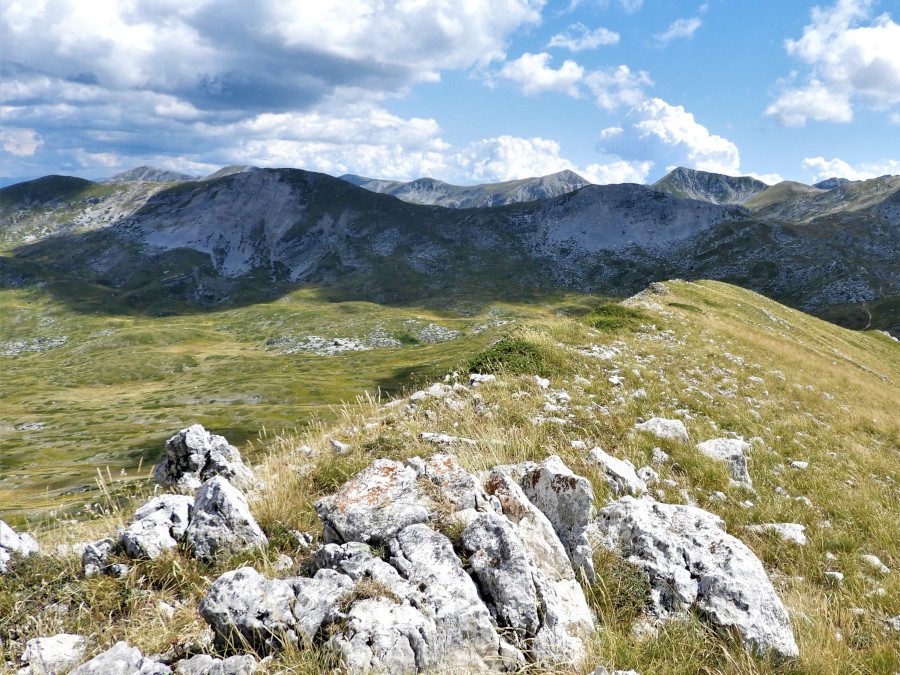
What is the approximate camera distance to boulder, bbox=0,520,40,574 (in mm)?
5047

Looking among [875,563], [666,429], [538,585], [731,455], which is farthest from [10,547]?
[731,455]

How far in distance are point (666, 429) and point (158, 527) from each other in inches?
407

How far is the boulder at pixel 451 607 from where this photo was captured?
13.5 ft

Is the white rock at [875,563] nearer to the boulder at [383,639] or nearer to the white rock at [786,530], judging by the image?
the white rock at [786,530]

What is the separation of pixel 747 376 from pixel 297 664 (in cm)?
2162

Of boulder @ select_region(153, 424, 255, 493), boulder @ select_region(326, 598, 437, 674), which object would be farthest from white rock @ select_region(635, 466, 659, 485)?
boulder @ select_region(153, 424, 255, 493)

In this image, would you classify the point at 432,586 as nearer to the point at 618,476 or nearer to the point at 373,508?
the point at 373,508

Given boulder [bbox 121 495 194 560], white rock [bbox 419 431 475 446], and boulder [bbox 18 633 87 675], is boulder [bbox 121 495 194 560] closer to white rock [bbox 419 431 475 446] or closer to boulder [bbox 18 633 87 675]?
boulder [bbox 18 633 87 675]

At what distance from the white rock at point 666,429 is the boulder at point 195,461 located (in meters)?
8.72

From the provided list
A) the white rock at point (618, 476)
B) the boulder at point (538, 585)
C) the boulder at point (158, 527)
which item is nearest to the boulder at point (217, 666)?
the boulder at point (158, 527)

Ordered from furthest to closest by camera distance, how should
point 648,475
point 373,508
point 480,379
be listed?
point 480,379
point 648,475
point 373,508

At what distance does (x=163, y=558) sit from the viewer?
17.3 ft

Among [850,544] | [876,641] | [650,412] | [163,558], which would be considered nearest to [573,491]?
[876,641]

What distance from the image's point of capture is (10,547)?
206 inches
